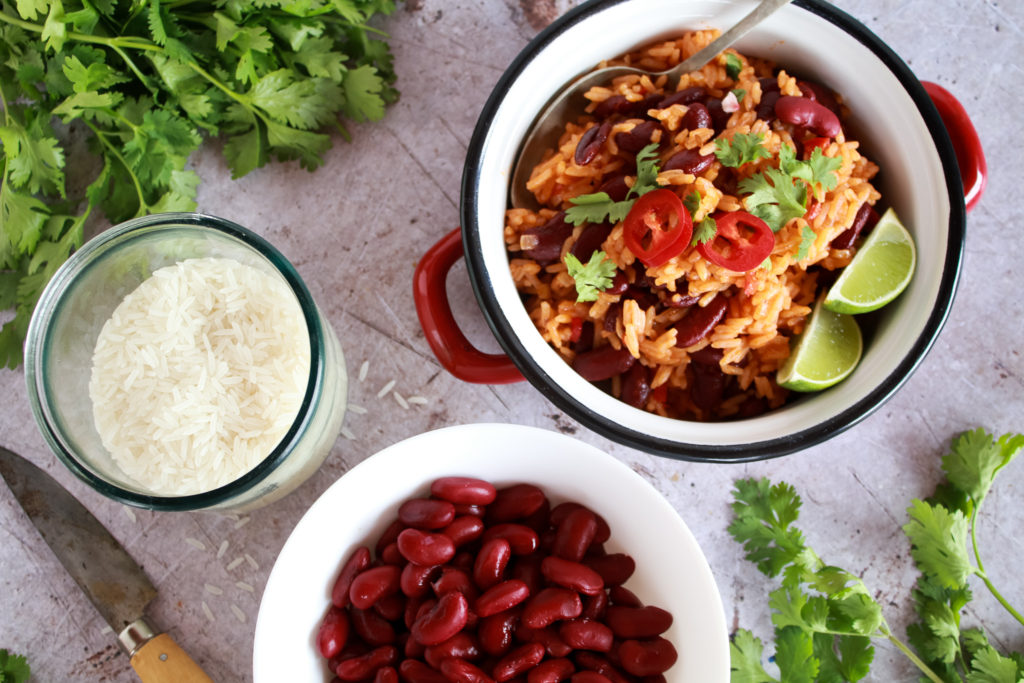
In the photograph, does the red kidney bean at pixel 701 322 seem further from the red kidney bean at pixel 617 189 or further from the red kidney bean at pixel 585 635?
the red kidney bean at pixel 585 635

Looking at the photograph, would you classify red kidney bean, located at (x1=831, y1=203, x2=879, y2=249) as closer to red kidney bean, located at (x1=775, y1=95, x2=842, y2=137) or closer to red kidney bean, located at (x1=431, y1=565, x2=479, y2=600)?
red kidney bean, located at (x1=775, y1=95, x2=842, y2=137)

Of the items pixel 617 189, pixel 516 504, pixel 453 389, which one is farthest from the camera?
pixel 453 389

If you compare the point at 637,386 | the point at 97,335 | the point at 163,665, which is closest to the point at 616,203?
the point at 637,386

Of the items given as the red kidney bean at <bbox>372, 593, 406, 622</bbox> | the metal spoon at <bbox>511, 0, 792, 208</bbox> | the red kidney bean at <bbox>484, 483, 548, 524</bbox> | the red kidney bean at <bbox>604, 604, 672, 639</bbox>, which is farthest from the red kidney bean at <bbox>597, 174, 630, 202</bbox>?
the red kidney bean at <bbox>372, 593, 406, 622</bbox>

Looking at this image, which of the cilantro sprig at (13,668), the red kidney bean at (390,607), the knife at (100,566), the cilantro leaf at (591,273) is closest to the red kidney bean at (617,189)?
the cilantro leaf at (591,273)

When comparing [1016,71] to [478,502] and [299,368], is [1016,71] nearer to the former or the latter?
[478,502]

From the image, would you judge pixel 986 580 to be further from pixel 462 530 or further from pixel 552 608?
pixel 462 530
